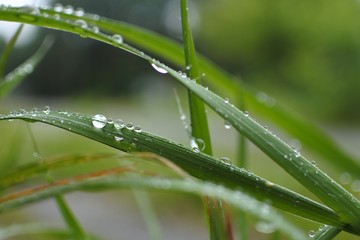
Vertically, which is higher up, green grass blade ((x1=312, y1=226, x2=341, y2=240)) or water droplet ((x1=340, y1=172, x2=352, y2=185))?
water droplet ((x1=340, y1=172, x2=352, y2=185))

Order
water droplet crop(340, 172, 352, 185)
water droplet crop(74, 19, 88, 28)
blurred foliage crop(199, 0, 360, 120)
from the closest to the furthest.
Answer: water droplet crop(74, 19, 88, 28) → water droplet crop(340, 172, 352, 185) → blurred foliage crop(199, 0, 360, 120)

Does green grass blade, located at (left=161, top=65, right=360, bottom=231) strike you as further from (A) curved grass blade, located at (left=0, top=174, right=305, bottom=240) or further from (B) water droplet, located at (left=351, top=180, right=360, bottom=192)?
(B) water droplet, located at (left=351, top=180, right=360, bottom=192)

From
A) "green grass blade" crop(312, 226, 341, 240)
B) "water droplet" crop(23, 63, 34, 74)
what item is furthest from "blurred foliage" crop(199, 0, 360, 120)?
"green grass blade" crop(312, 226, 341, 240)

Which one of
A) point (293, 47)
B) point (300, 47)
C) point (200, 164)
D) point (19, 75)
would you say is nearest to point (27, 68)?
point (19, 75)

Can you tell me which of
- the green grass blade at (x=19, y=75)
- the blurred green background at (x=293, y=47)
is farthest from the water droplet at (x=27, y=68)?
the blurred green background at (x=293, y=47)

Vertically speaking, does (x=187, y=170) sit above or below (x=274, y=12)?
below

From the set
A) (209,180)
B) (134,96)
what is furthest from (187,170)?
(134,96)

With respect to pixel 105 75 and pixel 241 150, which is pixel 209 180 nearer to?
pixel 241 150
